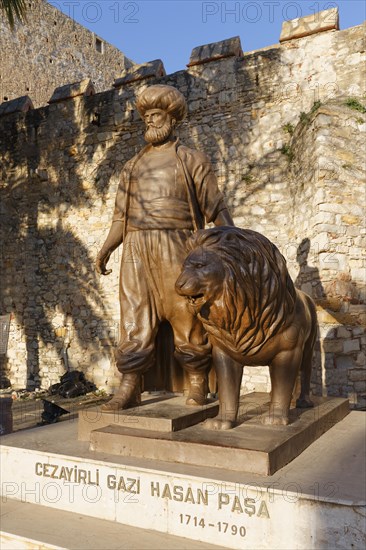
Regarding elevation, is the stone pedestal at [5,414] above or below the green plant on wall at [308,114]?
below

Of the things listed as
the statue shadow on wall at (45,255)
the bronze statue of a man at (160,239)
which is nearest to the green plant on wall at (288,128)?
the statue shadow on wall at (45,255)

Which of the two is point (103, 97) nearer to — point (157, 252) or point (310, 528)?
point (157, 252)

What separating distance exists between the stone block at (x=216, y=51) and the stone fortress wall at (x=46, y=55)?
7.14 meters

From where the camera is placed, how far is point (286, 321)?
2.74 meters

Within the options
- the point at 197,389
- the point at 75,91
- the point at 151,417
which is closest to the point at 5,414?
the point at 197,389

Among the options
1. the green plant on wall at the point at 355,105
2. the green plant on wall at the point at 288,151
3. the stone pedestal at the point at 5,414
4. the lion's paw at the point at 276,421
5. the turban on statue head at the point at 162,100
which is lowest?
the stone pedestal at the point at 5,414

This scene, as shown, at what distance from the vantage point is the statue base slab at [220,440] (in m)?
2.36

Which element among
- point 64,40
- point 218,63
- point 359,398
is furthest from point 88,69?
point 359,398

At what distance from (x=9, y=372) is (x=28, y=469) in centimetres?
792

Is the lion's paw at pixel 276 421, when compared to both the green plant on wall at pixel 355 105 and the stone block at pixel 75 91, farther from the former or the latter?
the stone block at pixel 75 91

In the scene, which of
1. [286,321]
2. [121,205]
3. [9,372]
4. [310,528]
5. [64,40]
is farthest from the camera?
[64,40]

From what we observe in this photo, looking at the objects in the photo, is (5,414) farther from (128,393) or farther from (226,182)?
(226,182)

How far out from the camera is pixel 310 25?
781cm

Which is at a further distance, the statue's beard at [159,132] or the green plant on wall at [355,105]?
the green plant on wall at [355,105]
